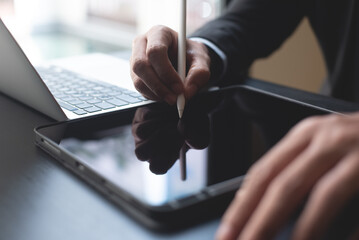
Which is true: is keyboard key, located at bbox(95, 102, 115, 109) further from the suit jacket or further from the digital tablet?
the suit jacket

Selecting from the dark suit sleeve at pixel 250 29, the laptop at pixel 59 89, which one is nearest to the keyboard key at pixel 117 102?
the laptop at pixel 59 89

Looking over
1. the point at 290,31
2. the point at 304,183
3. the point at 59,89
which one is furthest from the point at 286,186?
the point at 290,31

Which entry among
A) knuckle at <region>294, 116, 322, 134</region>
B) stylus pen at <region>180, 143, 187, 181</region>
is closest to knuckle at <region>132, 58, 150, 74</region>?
stylus pen at <region>180, 143, 187, 181</region>

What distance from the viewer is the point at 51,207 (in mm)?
340

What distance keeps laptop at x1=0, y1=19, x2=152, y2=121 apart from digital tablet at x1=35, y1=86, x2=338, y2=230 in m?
0.03

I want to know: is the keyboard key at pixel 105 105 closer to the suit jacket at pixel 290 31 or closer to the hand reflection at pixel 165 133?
the hand reflection at pixel 165 133

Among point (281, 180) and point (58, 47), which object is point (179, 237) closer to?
point (281, 180)

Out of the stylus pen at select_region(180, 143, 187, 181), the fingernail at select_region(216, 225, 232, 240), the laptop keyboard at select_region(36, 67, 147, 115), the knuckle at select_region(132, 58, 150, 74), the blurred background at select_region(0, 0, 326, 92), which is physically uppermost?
the fingernail at select_region(216, 225, 232, 240)

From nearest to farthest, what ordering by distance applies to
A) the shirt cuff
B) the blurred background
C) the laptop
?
1. the laptop
2. the shirt cuff
3. the blurred background

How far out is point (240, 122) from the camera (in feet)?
1.61

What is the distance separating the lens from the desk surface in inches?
12.1

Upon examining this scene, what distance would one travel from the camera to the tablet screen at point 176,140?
0.35 metres

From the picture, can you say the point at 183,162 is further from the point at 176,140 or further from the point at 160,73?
the point at 160,73

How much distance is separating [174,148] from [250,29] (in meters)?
0.51
